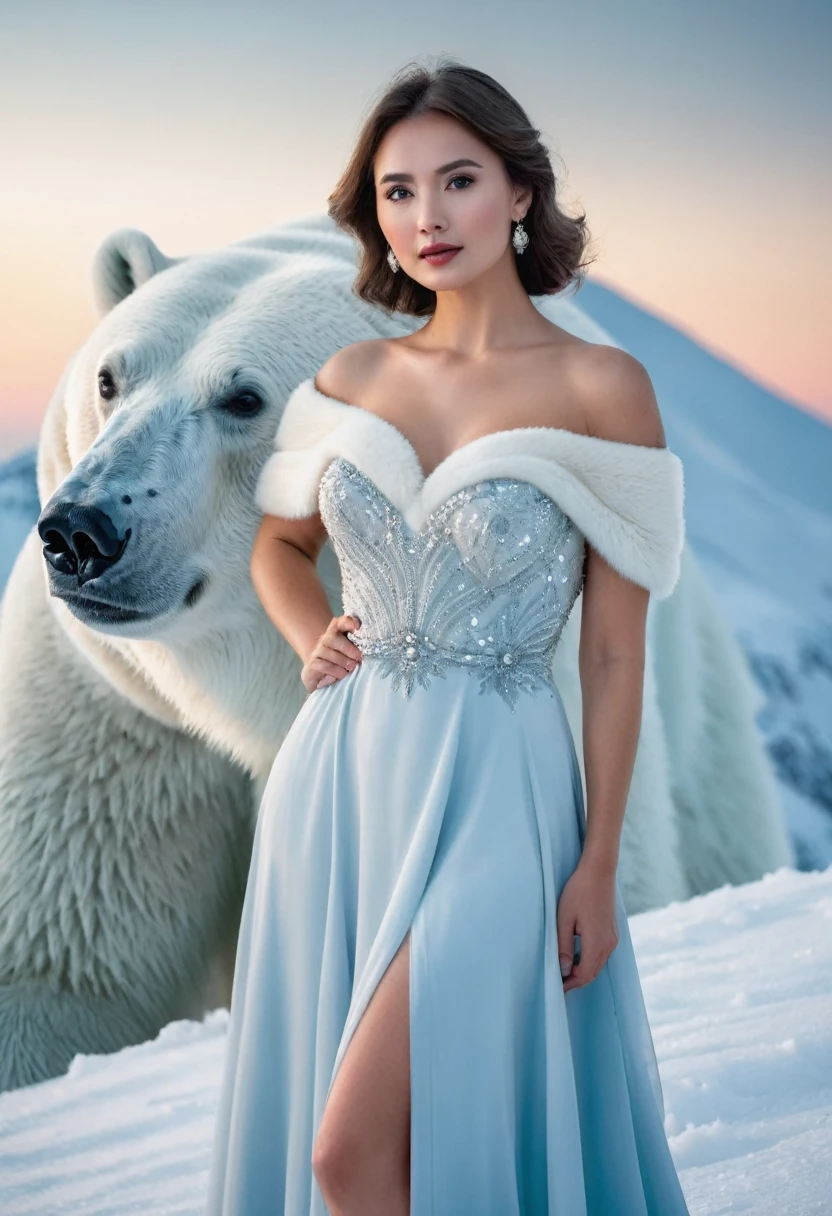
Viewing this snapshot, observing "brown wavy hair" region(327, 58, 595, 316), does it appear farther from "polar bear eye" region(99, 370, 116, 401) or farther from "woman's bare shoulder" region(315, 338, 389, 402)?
"polar bear eye" region(99, 370, 116, 401)

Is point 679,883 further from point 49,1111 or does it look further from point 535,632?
point 535,632

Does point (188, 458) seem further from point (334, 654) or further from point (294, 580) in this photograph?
point (334, 654)

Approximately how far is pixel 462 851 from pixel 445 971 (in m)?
0.11

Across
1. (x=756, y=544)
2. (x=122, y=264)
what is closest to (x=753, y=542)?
(x=756, y=544)

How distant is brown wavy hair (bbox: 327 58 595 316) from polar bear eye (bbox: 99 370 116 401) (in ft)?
1.76

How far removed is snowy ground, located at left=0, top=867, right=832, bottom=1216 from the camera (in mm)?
1571

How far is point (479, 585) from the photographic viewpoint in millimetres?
1334

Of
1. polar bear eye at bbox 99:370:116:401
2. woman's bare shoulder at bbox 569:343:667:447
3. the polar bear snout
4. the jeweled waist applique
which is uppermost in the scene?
woman's bare shoulder at bbox 569:343:667:447

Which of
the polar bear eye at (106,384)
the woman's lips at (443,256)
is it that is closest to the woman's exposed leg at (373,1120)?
the woman's lips at (443,256)

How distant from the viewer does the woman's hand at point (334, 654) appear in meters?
1.40

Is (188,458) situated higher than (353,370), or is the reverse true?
(353,370)

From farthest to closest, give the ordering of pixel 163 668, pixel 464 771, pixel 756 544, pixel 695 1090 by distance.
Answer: pixel 756 544 → pixel 163 668 → pixel 695 1090 → pixel 464 771

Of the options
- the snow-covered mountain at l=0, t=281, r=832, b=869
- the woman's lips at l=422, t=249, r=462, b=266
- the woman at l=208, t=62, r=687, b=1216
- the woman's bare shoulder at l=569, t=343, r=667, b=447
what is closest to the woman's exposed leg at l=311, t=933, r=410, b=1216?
the woman at l=208, t=62, r=687, b=1216

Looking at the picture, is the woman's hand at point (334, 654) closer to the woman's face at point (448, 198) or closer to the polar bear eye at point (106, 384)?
the woman's face at point (448, 198)
